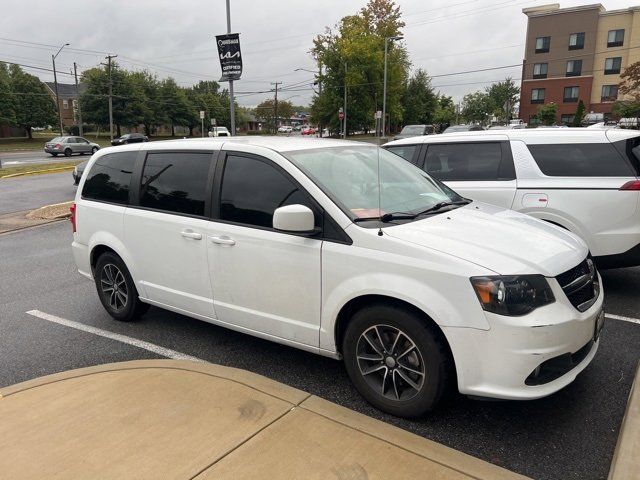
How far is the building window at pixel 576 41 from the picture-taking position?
54.8 meters

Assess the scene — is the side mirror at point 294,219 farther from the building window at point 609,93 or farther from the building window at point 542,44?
the building window at point 542,44

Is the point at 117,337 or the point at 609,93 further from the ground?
the point at 609,93

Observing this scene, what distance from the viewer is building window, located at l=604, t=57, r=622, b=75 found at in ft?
176

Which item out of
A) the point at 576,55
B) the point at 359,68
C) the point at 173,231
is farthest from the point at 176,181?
the point at 576,55

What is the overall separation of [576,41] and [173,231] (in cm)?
6268

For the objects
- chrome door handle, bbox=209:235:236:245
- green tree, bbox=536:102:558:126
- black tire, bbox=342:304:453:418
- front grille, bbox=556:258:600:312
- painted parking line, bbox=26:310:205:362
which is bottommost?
painted parking line, bbox=26:310:205:362

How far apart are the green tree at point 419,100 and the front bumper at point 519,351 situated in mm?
70141

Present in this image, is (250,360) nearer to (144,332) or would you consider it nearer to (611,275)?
(144,332)

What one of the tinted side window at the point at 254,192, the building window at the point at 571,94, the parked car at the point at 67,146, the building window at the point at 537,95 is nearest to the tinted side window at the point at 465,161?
the tinted side window at the point at 254,192

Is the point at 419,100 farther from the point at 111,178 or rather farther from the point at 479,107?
the point at 111,178

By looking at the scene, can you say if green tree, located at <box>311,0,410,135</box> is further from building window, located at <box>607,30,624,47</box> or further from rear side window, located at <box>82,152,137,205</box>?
rear side window, located at <box>82,152,137,205</box>

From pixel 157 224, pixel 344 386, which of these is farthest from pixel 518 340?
pixel 157 224

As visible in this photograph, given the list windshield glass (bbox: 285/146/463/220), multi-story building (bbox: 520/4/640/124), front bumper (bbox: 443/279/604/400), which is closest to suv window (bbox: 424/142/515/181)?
windshield glass (bbox: 285/146/463/220)

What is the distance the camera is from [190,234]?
4.02m
